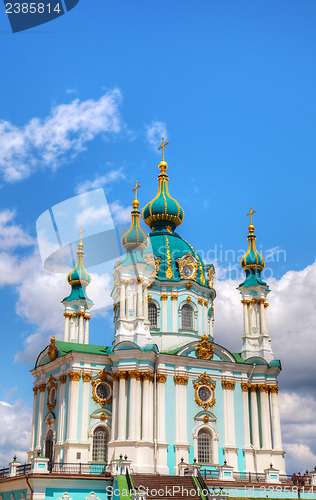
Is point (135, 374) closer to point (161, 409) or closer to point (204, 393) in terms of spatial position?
point (161, 409)

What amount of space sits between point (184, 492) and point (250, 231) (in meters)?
18.5

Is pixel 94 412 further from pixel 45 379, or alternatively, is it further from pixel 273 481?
pixel 273 481

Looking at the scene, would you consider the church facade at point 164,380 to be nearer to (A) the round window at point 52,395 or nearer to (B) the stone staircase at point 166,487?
(A) the round window at point 52,395

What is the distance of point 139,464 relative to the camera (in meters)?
29.5

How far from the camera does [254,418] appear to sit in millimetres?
34094

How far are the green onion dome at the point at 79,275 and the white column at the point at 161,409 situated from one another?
33.6 feet

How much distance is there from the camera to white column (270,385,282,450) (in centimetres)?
3416

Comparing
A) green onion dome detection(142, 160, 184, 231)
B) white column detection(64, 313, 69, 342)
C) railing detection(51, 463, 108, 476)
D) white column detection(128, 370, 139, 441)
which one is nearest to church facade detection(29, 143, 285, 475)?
white column detection(128, 370, 139, 441)

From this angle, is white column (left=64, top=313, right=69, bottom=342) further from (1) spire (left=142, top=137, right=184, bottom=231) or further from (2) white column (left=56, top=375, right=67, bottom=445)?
(1) spire (left=142, top=137, right=184, bottom=231)

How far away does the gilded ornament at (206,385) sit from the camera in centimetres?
3281

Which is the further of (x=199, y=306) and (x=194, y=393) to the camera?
(x=199, y=306)

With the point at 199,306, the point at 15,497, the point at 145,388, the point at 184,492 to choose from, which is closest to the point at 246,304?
the point at 199,306

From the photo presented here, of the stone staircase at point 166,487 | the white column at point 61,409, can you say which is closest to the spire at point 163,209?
the white column at point 61,409

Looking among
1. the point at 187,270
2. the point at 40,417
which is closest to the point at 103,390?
the point at 40,417
